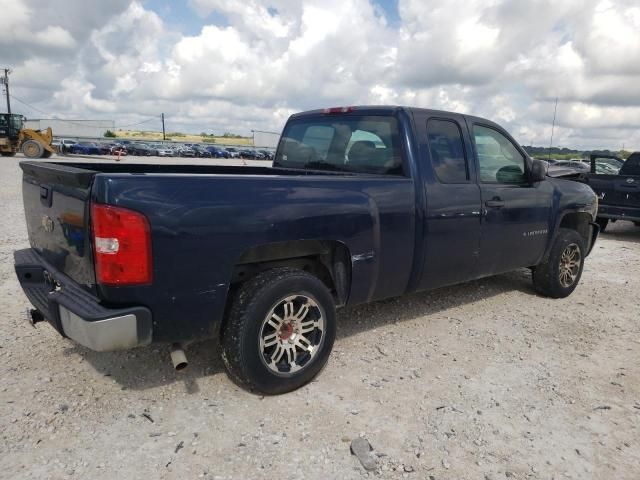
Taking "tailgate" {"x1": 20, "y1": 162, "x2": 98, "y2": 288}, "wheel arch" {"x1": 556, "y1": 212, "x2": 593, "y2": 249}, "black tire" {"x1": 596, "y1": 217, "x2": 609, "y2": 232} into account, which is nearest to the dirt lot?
"tailgate" {"x1": 20, "y1": 162, "x2": 98, "y2": 288}

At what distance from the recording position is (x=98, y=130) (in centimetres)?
8262

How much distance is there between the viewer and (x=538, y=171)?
4.90 meters

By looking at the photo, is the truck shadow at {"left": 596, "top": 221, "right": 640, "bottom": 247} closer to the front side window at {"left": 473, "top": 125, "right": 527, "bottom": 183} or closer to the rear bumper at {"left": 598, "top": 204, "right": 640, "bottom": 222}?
the rear bumper at {"left": 598, "top": 204, "right": 640, "bottom": 222}

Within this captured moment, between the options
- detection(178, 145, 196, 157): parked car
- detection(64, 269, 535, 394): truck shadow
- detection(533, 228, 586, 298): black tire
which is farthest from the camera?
detection(178, 145, 196, 157): parked car

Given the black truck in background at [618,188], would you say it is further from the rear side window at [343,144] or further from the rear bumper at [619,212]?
the rear side window at [343,144]

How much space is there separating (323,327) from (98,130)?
292 ft

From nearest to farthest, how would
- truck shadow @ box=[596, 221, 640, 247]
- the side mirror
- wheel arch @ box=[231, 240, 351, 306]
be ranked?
wheel arch @ box=[231, 240, 351, 306] < the side mirror < truck shadow @ box=[596, 221, 640, 247]

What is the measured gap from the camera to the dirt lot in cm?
263

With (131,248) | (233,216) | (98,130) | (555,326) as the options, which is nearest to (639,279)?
(555,326)

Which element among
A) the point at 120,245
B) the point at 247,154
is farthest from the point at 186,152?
the point at 120,245

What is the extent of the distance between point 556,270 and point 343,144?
9.39 feet

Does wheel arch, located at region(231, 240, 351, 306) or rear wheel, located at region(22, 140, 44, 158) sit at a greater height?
rear wheel, located at region(22, 140, 44, 158)

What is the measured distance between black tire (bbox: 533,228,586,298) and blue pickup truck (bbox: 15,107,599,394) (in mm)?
514

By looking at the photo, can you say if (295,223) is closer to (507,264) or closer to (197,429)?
(197,429)
